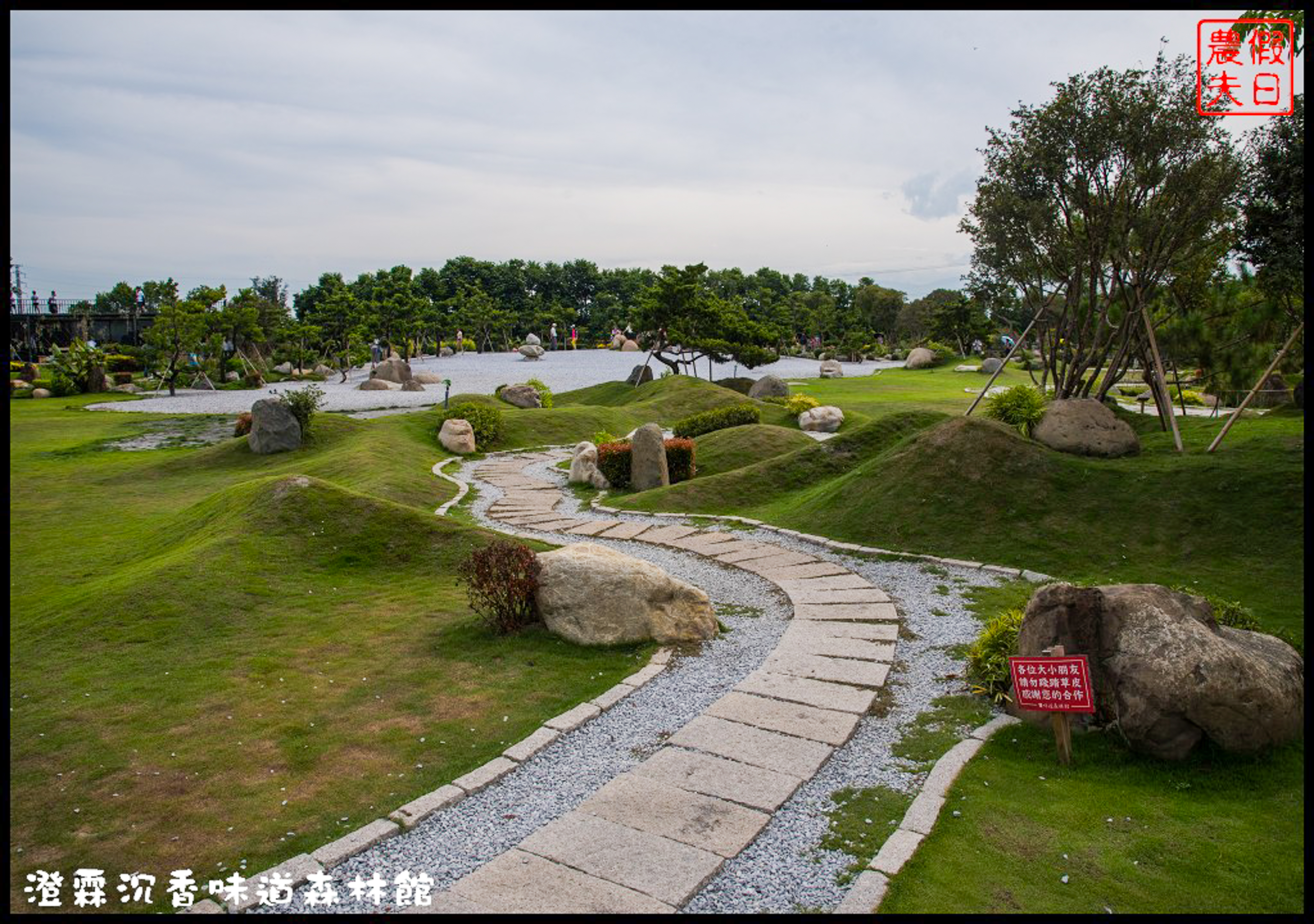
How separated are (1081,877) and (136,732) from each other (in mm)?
7164

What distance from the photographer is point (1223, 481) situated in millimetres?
12953

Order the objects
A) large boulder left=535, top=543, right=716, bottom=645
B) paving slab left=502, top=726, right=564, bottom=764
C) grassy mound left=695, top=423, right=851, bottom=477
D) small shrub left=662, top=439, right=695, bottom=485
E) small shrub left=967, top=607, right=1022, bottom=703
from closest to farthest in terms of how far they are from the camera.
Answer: paving slab left=502, top=726, right=564, bottom=764, small shrub left=967, top=607, right=1022, bottom=703, large boulder left=535, top=543, right=716, bottom=645, small shrub left=662, top=439, right=695, bottom=485, grassy mound left=695, top=423, right=851, bottom=477

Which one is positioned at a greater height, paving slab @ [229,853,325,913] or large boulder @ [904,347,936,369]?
large boulder @ [904,347,936,369]

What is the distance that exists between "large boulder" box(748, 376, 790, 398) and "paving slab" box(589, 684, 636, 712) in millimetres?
29192

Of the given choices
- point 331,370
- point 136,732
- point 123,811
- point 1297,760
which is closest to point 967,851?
point 1297,760

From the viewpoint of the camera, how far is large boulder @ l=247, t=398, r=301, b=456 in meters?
23.8

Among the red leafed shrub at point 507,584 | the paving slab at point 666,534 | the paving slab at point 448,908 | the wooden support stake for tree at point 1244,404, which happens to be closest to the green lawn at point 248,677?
the red leafed shrub at point 507,584

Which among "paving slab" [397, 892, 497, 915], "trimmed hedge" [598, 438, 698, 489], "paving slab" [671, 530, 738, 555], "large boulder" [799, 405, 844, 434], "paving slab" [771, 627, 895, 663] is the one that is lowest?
"paving slab" [397, 892, 497, 915]

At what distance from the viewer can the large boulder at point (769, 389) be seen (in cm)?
3697

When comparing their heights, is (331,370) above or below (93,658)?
above

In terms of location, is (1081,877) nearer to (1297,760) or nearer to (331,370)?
(1297,760)

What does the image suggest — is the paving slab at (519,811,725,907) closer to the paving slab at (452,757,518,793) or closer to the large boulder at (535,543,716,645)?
the paving slab at (452,757,518,793)

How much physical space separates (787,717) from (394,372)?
41946 mm

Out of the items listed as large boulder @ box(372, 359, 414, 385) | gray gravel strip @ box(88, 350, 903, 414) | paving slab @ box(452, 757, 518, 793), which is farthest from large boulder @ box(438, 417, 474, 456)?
large boulder @ box(372, 359, 414, 385)
